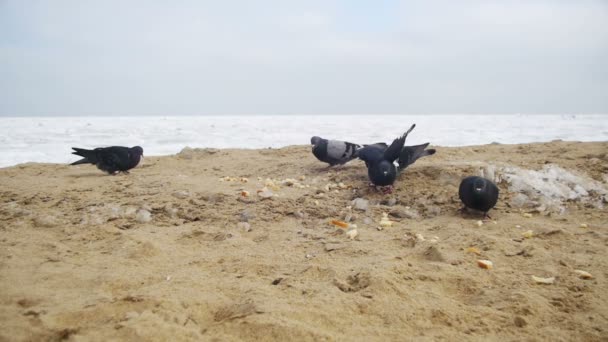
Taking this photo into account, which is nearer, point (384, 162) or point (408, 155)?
point (384, 162)

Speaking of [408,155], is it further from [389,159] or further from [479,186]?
[479,186]

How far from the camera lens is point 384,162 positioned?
4.49 meters

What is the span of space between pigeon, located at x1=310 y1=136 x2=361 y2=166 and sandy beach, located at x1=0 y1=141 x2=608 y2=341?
55cm

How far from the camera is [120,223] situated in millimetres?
3492

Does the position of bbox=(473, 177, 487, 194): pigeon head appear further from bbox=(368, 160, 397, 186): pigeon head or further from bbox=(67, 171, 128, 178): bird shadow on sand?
bbox=(67, 171, 128, 178): bird shadow on sand

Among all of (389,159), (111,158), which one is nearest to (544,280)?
(389,159)

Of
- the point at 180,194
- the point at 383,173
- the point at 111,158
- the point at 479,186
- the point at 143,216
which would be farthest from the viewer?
the point at 111,158

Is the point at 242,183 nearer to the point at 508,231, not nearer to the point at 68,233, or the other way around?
the point at 68,233

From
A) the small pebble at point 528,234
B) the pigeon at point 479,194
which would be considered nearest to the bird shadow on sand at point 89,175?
the pigeon at point 479,194

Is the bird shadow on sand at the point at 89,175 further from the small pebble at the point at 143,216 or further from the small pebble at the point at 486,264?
the small pebble at the point at 486,264

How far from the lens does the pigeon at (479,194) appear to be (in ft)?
12.3

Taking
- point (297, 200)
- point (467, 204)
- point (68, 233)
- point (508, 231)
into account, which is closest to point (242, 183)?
point (297, 200)

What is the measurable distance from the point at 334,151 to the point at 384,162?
143cm

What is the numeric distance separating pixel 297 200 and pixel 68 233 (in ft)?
7.21
